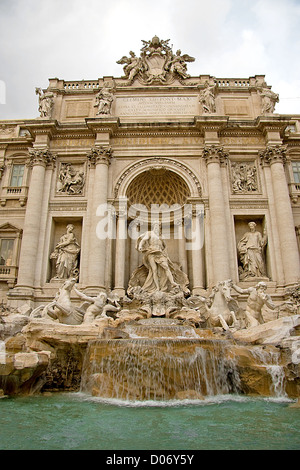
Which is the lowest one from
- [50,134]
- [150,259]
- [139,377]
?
[139,377]

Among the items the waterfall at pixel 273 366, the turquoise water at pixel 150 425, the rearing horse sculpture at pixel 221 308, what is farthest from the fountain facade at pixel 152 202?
the turquoise water at pixel 150 425

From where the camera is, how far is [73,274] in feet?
53.5

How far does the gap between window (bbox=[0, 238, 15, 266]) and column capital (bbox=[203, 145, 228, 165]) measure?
36.1 ft

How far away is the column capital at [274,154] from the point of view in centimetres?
1722

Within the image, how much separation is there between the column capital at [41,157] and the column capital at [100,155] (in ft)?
6.86

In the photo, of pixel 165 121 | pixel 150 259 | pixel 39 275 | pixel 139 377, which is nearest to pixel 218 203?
pixel 150 259

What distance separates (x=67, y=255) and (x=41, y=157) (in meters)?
5.42

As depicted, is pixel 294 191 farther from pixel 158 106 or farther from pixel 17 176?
pixel 17 176

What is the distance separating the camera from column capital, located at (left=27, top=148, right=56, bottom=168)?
57.3 feet
